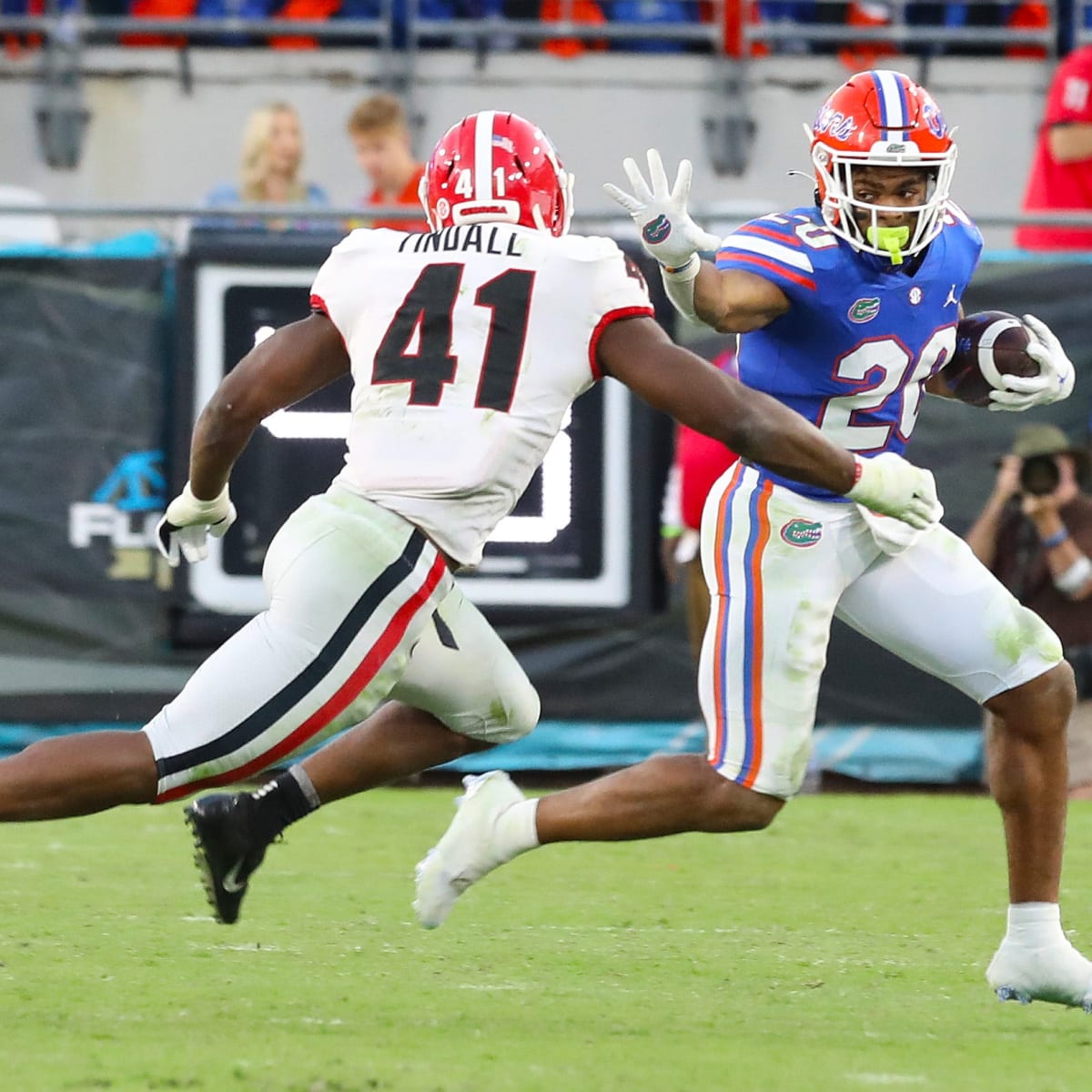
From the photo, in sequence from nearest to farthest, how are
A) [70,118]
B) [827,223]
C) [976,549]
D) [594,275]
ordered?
[594,275] < [827,223] < [976,549] < [70,118]

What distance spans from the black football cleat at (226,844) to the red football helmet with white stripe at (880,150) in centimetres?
159

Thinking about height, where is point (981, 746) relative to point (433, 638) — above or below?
below

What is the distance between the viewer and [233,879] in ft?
13.0

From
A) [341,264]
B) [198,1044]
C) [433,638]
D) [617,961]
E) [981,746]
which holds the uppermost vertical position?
[341,264]

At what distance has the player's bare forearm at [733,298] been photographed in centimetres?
402

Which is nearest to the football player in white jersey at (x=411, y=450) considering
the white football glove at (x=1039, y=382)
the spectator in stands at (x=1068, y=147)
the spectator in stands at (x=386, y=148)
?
the white football glove at (x=1039, y=382)

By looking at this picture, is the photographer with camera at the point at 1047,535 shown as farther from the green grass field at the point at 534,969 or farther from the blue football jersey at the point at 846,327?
the blue football jersey at the point at 846,327

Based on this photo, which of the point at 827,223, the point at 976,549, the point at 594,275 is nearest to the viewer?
the point at 594,275

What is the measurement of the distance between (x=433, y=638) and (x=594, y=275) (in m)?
0.73

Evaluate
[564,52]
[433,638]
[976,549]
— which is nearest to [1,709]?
[976,549]

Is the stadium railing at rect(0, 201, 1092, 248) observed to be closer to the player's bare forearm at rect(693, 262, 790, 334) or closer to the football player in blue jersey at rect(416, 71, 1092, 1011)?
the football player in blue jersey at rect(416, 71, 1092, 1011)

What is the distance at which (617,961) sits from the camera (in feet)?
14.6

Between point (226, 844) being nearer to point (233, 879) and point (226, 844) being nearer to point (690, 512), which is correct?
point (233, 879)

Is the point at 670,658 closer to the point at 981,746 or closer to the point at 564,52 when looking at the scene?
the point at 981,746
